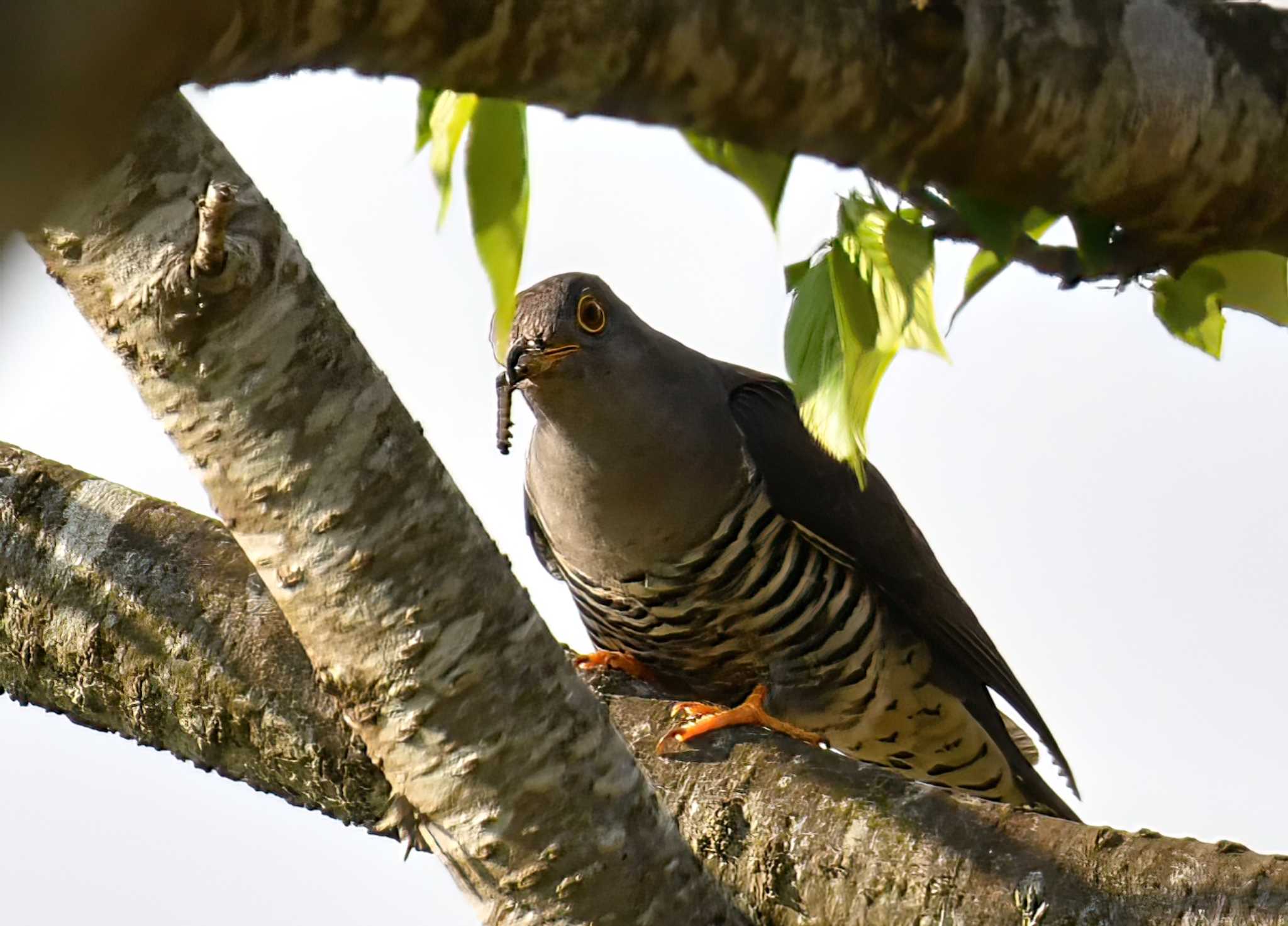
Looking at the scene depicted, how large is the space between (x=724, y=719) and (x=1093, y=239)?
6.50ft

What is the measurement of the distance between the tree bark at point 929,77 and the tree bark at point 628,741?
99cm

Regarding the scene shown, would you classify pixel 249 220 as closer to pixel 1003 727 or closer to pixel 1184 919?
Answer: pixel 1184 919

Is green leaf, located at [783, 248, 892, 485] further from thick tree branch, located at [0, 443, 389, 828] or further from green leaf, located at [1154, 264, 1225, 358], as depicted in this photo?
thick tree branch, located at [0, 443, 389, 828]

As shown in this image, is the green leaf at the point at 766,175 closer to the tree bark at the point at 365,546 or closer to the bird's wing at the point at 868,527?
the tree bark at the point at 365,546

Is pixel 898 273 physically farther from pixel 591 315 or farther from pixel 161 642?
pixel 591 315

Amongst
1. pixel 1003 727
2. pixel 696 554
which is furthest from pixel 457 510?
pixel 1003 727

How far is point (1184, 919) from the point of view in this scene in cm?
190

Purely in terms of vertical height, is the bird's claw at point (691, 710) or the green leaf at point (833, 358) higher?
the green leaf at point (833, 358)

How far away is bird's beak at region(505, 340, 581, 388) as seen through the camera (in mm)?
3701

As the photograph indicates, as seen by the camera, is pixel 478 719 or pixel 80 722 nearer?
pixel 478 719

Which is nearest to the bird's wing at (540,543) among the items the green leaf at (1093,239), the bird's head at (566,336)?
the bird's head at (566,336)

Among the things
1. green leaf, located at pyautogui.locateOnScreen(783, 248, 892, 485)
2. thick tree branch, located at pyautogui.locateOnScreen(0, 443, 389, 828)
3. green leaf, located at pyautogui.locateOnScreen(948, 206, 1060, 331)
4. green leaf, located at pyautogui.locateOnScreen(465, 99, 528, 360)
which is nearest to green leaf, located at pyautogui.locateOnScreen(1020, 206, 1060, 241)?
green leaf, located at pyautogui.locateOnScreen(948, 206, 1060, 331)

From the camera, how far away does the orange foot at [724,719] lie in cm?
272

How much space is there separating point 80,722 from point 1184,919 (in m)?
2.22
